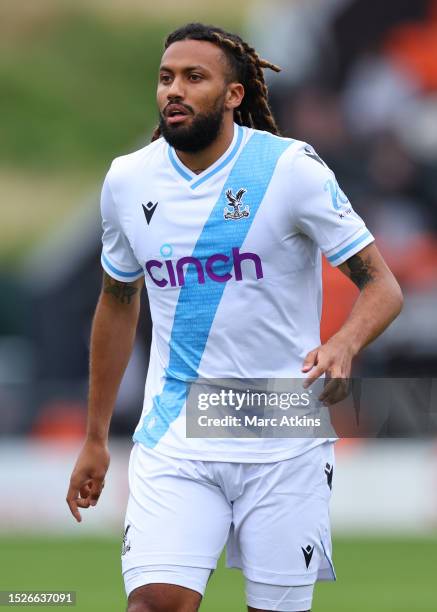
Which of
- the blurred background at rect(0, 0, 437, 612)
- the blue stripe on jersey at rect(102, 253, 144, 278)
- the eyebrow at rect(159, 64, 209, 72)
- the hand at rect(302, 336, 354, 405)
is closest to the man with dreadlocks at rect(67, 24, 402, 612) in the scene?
the eyebrow at rect(159, 64, 209, 72)

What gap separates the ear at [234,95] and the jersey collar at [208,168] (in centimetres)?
12

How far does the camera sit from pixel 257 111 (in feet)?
19.1

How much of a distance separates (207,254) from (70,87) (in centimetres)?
3156

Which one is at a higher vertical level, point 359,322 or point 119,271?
point 119,271

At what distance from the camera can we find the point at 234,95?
18.2 ft

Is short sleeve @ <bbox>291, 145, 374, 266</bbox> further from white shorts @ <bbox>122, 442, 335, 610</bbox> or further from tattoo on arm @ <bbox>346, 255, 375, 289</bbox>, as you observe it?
white shorts @ <bbox>122, 442, 335, 610</bbox>

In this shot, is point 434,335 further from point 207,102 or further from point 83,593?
point 207,102

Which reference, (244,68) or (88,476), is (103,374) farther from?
(244,68)

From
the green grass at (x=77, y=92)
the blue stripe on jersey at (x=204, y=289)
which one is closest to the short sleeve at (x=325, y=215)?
the blue stripe on jersey at (x=204, y=289)

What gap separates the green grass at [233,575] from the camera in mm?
10453

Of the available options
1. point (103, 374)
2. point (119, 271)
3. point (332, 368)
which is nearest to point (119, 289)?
point (119, 271)

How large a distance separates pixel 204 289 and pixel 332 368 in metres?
0.75

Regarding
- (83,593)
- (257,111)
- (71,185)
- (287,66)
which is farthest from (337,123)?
(71,185)

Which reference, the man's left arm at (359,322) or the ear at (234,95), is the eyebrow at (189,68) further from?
the man's left arm at (359,322)
